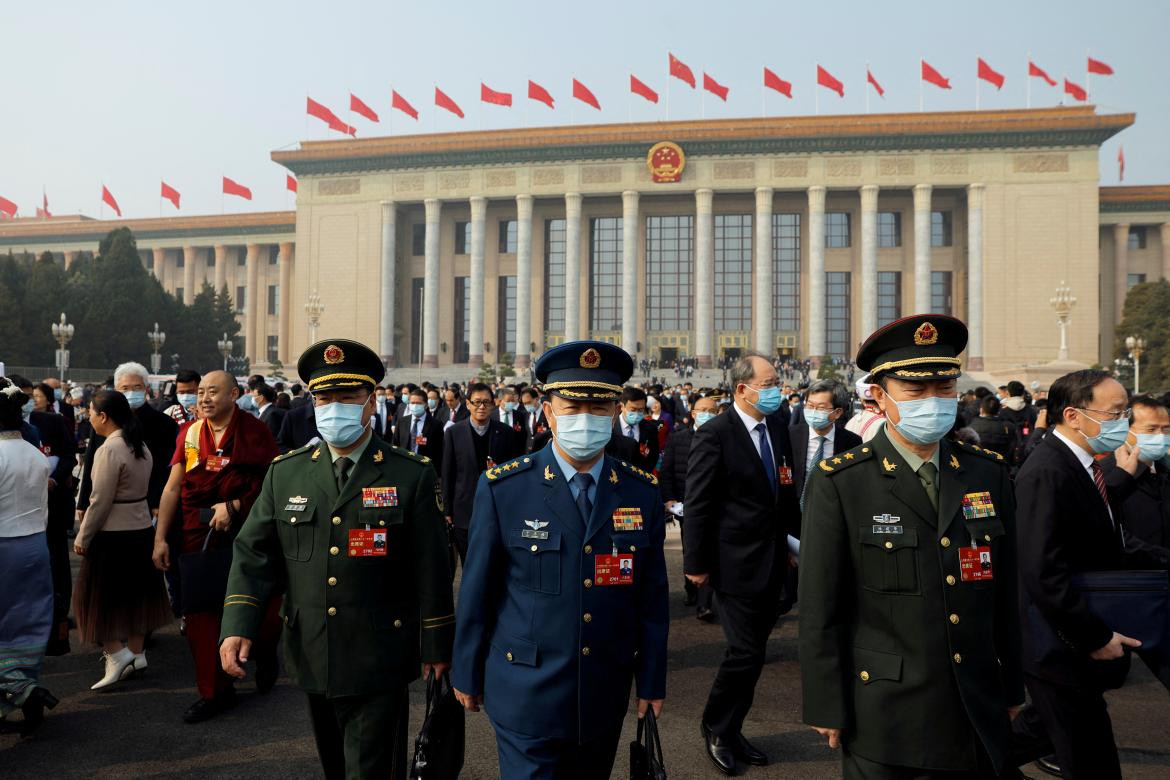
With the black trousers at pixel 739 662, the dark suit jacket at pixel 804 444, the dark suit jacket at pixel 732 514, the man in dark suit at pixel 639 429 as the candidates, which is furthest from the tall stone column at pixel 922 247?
the black trousers at pixel 739 662

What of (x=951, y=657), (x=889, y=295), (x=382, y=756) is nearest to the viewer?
(x=951, y=657)

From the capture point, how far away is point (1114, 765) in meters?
3.42

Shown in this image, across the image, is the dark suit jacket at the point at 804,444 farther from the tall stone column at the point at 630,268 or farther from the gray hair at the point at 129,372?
the tall stone column at the point at 630,268

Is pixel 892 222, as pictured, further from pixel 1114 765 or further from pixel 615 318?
pixel 1114 765

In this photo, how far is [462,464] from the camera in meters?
7.57

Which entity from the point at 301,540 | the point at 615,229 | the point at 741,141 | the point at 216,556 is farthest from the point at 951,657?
the point at 615,229

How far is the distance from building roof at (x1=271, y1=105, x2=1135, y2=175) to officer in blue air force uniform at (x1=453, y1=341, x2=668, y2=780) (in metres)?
49.0

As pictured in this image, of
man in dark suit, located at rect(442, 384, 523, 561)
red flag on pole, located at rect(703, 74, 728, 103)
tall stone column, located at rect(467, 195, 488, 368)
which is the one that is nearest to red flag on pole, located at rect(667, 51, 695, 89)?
red flag on pole, located at rect(703, 74, 728, 103)

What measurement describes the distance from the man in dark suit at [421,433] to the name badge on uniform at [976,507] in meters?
7.59

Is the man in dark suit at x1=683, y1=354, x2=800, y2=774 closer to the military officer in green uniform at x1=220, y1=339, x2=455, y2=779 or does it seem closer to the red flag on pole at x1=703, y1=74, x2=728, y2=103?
the military officer in green uniform at x1=220, y1=339, x2=455, y2=779

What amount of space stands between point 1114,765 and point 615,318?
2056 inches

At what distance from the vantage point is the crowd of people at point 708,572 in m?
2.72

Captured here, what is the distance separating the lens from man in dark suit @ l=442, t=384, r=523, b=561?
24.4 feet

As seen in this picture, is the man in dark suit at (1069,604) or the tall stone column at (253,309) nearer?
the man in dark suit at (1069,604)
